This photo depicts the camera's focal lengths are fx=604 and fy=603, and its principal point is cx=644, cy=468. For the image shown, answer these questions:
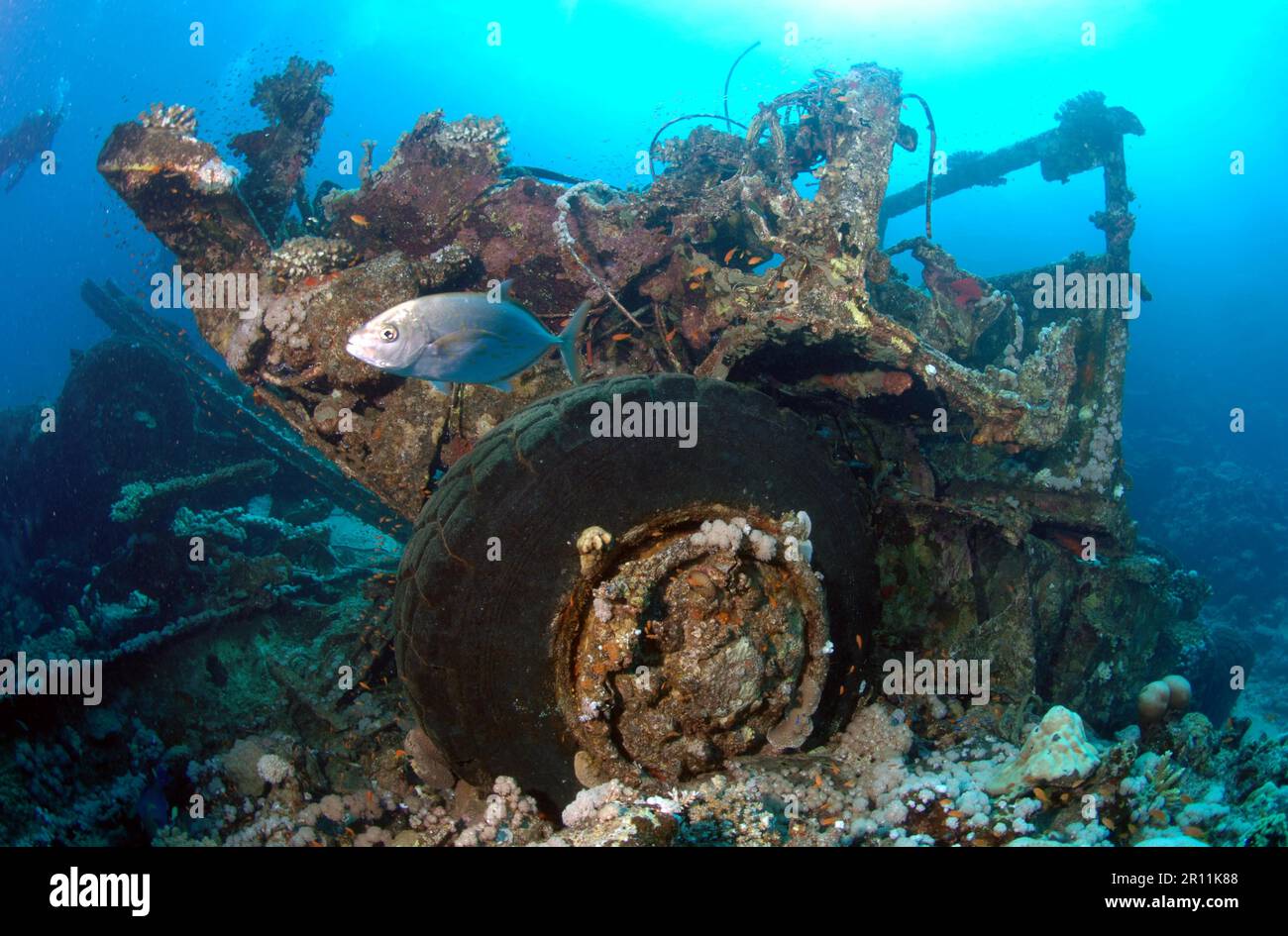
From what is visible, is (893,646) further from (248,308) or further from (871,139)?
(248,308)

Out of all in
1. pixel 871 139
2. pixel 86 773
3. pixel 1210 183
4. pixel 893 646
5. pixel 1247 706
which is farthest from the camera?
pixel 1210 183

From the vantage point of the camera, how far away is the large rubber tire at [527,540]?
2.80 m

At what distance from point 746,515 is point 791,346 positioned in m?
1.80

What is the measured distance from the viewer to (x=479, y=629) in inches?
111

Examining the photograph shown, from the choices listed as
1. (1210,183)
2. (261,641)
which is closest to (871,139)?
(261,641)

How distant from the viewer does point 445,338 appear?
323 centimetres

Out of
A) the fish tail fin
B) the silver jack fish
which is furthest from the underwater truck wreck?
the silver jack fish

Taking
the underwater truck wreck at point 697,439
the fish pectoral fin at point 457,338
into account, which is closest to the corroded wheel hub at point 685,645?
the underwater truck wreck at point 697,439

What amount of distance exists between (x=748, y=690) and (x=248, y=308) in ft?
15.4

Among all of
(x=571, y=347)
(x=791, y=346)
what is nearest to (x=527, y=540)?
(x=571, y=347)

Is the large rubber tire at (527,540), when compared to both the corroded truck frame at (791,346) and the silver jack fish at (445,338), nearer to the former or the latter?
the silver jack fish at (445,338)

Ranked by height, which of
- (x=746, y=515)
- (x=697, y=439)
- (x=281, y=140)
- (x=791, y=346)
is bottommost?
(x=746, y=515)

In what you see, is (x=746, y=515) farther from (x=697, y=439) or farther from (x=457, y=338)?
(x=457, y=338)

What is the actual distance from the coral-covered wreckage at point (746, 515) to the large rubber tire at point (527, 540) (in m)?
0.03
